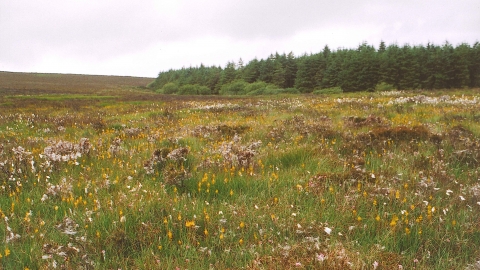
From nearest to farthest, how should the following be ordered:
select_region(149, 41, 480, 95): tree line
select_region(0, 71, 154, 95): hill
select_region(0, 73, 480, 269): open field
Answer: select_region(0, 73, 480, 269): open field, select_region(149, 41, 480, 95): tree line, select_region(0, 71, 154, 95): hill

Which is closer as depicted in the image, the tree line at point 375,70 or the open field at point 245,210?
the open field at point 245,210

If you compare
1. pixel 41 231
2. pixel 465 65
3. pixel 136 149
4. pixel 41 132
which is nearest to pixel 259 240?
pixel 41 231

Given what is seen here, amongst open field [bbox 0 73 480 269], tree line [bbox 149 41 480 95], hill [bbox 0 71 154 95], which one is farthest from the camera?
hill [bbox 0 71 154 95]

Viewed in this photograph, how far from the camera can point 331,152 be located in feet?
20.1

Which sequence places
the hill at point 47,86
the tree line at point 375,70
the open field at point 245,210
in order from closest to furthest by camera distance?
the open field at point 245,210, the tree line at point 375,70, the hill at point 47,86

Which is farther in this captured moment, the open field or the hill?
the hill

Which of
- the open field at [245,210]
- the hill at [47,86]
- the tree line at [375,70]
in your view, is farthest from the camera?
the hill at [47,86]

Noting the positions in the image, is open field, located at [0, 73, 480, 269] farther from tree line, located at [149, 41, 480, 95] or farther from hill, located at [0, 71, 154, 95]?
hill, located at [0, 71, 154, 95]

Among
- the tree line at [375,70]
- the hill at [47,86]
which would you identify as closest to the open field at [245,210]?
the tree line at [375,70]

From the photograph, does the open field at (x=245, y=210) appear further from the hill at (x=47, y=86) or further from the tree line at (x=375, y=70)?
the hill at (x=47, y=86)

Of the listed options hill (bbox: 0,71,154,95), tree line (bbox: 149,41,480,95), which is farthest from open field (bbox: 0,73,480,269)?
hill (bbox: 0,71,154,95)

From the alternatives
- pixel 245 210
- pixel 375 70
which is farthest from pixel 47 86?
pixel 245 210

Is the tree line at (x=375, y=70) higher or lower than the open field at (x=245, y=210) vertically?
higher

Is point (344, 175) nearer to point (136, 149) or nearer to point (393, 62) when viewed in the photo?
point (136, 149)
